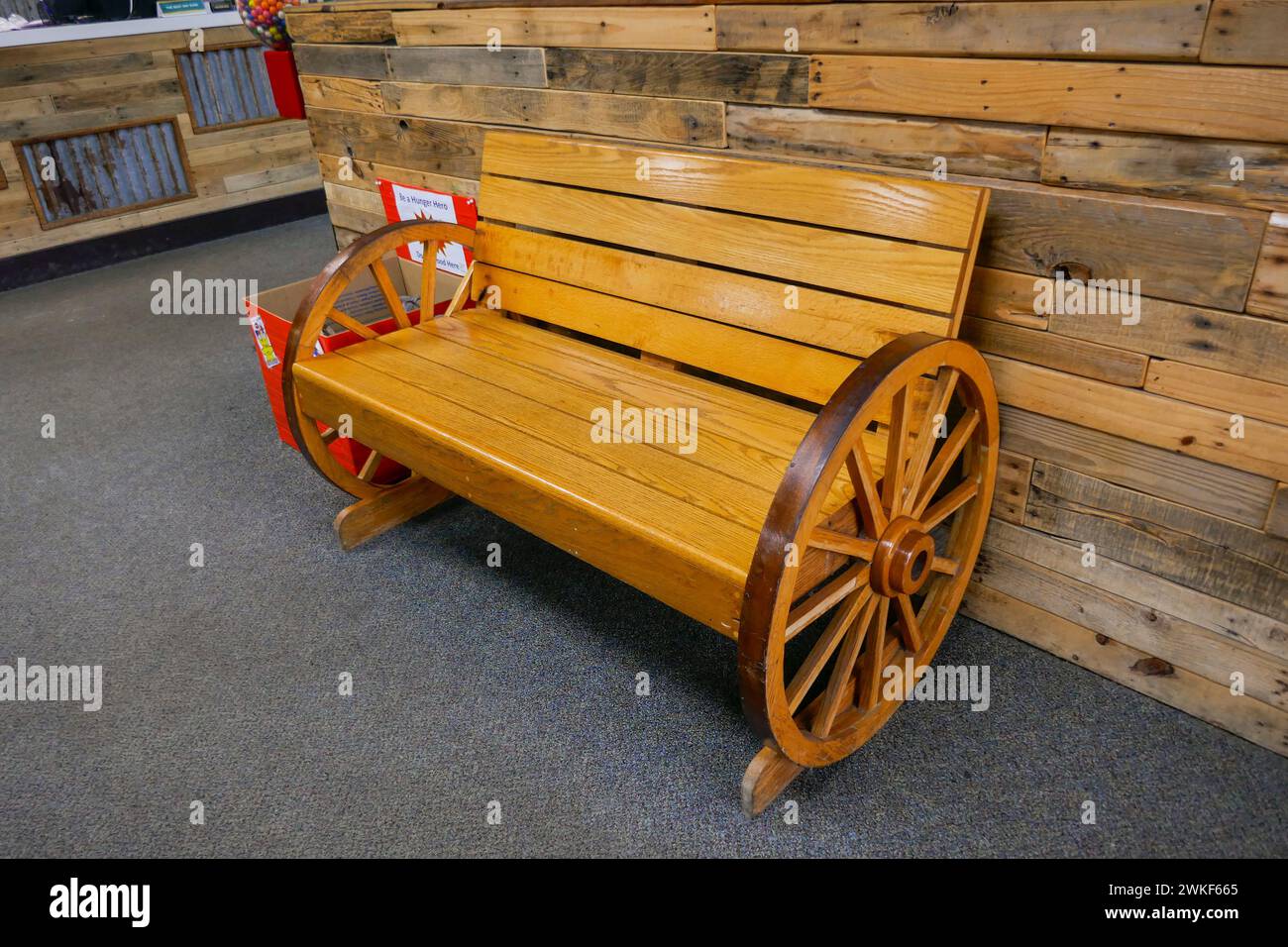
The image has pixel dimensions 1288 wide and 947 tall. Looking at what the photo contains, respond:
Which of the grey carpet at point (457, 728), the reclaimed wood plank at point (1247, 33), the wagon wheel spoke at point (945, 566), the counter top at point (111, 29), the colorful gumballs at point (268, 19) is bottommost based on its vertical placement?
the grey carpet at point (457, 728)

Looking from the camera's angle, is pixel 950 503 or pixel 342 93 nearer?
pixel 950 503

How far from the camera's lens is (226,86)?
5.36 meters

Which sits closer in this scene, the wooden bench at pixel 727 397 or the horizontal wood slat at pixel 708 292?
the wooden bench at pixel 727 397

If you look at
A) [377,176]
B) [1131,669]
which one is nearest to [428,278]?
[377,176]

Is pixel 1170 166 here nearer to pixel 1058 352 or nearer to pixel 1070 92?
pixel 1070 92

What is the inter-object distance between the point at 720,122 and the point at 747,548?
111 centimetres

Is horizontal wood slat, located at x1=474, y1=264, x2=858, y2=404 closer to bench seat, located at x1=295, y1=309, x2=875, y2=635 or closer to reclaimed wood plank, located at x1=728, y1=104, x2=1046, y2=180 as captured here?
bench seat, located at x1=295, y1=309, x2=875, y2=635

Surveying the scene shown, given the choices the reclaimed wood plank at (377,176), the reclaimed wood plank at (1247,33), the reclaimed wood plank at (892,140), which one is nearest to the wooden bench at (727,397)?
the reclaimed wood plank at (892,140)

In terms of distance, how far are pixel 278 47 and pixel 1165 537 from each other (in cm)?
340

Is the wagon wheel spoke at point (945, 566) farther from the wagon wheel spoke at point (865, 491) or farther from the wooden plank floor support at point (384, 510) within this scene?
the wooden plank floor support at point (384, 510)

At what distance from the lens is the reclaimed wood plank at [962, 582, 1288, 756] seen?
1.70m

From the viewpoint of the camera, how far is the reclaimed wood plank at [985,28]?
1.41 m

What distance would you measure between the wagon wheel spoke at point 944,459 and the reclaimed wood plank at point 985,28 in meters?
0.64
